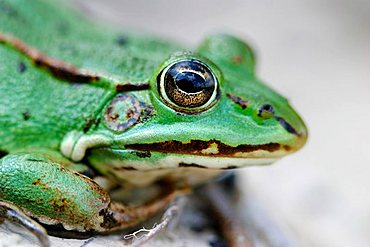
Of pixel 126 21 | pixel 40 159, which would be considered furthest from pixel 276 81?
pixel 40 159

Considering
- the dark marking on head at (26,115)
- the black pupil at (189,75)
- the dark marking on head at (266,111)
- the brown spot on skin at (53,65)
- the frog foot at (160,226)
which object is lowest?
the frog foot at (160,226)

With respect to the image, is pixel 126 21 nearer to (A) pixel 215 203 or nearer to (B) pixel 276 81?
(B) pixel 276 81

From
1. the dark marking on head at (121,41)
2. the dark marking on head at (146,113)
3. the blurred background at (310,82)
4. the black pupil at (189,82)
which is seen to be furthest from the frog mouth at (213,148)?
the blurred background at (310,82)

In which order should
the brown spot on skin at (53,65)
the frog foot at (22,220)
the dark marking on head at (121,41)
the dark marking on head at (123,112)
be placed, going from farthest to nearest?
the dark marking on head at (121,41), the brown spot on skin at (53,65), the dark marking on head at (123,112), the frog foot at (22,220)

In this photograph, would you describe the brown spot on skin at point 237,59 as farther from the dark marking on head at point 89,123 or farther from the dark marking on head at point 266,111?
the dark marking on head at point 89,123

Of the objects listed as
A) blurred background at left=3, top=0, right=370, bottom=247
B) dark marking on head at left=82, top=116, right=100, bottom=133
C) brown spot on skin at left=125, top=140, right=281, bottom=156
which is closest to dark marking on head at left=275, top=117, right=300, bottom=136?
brown spot on skin at left=125, top=140, right=281, bottom=156

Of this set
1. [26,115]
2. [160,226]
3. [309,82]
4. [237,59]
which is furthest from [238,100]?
[309,82]
